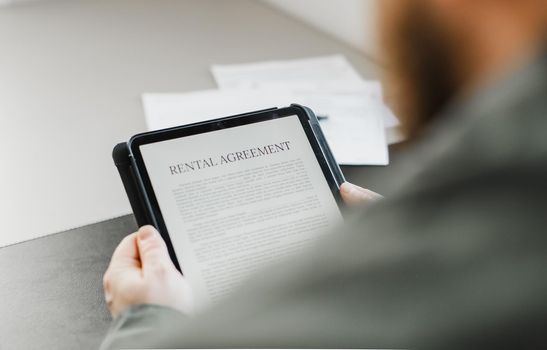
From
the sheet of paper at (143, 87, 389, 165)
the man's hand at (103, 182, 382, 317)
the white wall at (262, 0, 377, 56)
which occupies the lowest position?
the man's hand at (103, 182, 382, 317)

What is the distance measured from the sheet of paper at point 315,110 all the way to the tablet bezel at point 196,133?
0.14 meters

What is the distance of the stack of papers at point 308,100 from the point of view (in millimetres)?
853

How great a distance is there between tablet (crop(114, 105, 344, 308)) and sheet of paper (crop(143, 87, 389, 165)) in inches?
6.2

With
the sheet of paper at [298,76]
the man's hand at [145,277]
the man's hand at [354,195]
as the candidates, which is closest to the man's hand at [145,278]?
the man's hand at [145,277]

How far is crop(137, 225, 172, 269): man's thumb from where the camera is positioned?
530 mm

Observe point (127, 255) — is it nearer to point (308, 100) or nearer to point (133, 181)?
point (133, 181)

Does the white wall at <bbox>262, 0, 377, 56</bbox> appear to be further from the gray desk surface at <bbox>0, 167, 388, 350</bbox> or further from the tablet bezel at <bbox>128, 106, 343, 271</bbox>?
the gray desk surface at <bbox>0, 167, 388, 350</bbox>

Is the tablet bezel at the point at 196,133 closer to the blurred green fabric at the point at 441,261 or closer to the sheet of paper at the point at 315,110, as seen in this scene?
the sheet of paper at the point at 315,110

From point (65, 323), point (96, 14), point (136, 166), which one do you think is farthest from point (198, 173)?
point (96, 14)

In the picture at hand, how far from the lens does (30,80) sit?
97 centimetres

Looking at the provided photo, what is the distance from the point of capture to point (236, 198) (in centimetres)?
61

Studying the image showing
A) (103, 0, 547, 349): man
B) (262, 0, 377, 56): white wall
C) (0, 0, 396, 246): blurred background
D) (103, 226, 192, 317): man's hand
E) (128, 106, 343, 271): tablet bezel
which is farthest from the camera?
(262, 0, 377, 56): white wall

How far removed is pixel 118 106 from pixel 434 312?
29.4 inches

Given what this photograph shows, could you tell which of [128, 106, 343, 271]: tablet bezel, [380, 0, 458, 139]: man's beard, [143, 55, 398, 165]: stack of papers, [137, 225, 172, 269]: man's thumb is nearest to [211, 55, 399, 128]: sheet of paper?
[143, 55, 398, 165]: stack of papers
